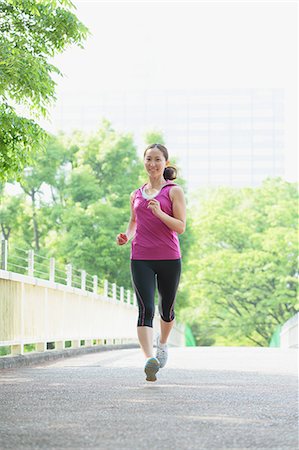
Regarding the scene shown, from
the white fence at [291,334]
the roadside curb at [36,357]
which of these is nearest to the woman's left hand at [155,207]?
the roadside curb at [36,357]

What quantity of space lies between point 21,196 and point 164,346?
3203 cm

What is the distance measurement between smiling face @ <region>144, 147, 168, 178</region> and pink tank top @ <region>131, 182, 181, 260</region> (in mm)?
183

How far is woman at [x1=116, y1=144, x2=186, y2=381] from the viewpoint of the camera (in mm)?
7340

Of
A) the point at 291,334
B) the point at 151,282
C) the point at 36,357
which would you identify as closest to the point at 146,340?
the point at 151,282

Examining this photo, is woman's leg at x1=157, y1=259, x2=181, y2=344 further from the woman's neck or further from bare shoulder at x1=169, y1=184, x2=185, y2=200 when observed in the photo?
the woman's neck

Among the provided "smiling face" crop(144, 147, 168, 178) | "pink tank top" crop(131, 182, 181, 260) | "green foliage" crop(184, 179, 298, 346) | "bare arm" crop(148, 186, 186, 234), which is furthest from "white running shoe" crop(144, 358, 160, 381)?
"green foliage" crop(184, 179, 298, 346)

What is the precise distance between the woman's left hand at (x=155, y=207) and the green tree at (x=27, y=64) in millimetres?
3885

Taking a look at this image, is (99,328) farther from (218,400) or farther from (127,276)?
(127,276)

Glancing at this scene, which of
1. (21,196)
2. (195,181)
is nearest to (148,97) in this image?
(195,181)

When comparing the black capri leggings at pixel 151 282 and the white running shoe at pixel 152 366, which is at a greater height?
the black capri leggings at pixel 151 282

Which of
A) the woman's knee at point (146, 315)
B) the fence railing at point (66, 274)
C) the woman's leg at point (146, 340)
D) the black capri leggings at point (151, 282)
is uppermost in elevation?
the fence railing at point (66, 274)

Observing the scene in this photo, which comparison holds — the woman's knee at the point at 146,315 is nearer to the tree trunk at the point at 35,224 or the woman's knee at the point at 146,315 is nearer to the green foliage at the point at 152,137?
the tree trunk at the point at 35,224

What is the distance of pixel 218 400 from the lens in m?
6.07

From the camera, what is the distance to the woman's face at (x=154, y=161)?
745cm
